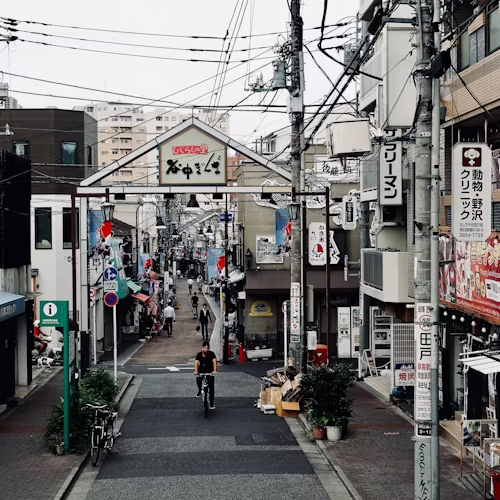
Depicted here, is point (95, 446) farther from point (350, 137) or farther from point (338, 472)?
point (350, 137)

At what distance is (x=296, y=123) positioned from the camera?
22.8 meters

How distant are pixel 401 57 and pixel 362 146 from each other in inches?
77.5

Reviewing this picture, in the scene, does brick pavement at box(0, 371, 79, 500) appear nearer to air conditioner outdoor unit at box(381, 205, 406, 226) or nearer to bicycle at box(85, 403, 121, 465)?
bicycle at box(85, 403, 121, 465)

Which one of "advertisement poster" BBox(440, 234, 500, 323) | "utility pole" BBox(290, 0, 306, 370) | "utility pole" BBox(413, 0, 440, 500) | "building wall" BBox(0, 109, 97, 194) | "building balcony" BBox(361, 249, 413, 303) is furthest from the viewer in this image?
"building wall" BBox(0, 109, 97, 194)

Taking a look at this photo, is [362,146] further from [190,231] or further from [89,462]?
[190,231]

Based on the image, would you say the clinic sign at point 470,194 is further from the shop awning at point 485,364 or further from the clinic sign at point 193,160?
the clinic sign at point 193,160

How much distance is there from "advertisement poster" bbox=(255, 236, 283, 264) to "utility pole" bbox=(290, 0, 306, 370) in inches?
548

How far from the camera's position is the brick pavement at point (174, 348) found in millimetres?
37500

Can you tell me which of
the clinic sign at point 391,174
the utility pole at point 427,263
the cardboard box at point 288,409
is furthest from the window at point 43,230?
the utility pole at point 427,263

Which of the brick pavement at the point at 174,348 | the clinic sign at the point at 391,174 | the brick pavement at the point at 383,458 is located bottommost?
the brick pavement at the point at 174,348

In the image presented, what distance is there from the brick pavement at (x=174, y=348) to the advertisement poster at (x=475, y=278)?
21.0 m

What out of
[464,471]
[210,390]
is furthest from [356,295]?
[464,471]

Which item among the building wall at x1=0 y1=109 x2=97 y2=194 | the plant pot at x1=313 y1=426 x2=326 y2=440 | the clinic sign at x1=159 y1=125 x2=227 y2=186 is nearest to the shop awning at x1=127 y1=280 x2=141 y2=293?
the building wall at x1=0 y1=109 x2=97 y2=194

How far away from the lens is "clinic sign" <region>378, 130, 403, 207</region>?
20750 mm
